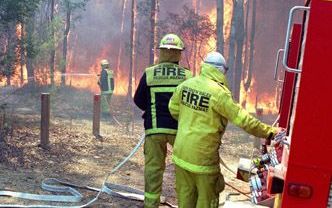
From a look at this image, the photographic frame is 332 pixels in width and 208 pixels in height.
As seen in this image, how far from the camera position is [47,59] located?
19.1 m

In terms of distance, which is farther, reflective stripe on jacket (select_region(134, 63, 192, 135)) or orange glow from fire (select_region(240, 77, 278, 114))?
orange glow from fire (select_region(240, 77, 278, 114))

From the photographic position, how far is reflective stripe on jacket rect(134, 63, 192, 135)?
515cm

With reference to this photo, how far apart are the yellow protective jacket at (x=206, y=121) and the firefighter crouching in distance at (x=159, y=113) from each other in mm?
770

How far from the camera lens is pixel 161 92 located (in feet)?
17.0

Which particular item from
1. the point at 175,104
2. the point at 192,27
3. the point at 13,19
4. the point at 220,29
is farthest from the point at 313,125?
the point at 192,27

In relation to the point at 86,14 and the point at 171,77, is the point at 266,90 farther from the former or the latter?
the point at 171,77

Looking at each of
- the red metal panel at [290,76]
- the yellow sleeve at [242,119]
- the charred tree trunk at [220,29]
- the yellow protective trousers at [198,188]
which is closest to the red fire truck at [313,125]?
the yellow sleeve at [242,119]

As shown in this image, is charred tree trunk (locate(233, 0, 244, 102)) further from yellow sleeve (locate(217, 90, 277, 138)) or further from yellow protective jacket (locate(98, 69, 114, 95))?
yellow sleeve (locate(217, 90, 277, 138))

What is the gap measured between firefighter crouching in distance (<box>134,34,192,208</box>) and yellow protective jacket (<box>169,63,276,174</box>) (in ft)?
Result: 2.53

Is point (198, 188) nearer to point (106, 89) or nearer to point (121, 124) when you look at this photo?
point (121, 124)

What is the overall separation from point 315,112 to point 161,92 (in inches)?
102

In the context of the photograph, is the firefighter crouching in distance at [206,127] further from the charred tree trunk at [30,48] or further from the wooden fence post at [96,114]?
the charred tree trunk at [30,48]

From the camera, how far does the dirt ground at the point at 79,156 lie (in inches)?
255

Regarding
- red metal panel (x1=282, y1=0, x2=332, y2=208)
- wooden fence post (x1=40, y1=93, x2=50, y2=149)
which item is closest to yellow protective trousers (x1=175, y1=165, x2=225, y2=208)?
red metal panel (x1=282, y1=0, x2=332, y2=208)
